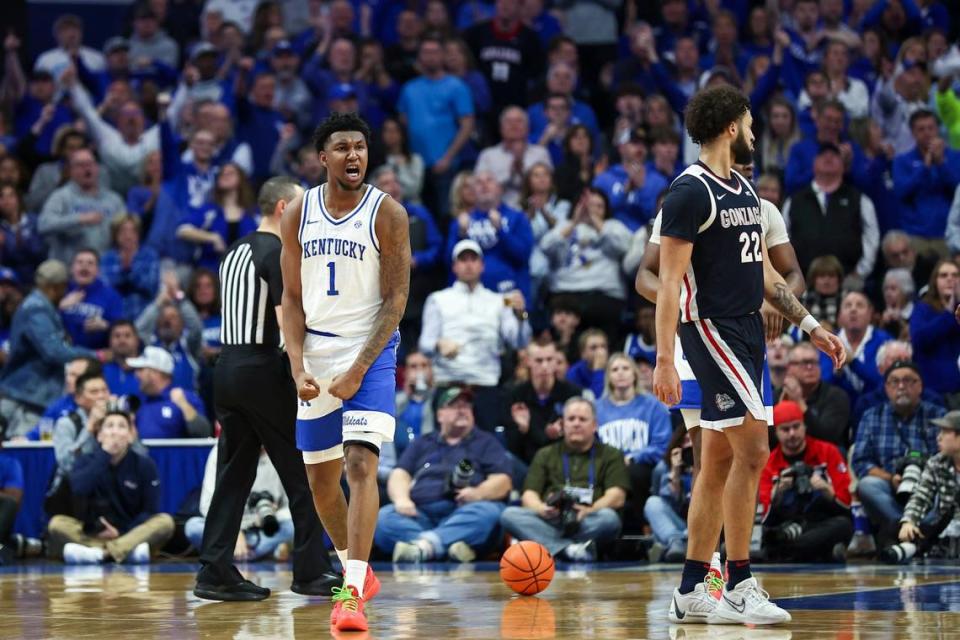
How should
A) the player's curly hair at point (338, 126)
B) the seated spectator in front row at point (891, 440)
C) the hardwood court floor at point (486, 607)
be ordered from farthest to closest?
the seated spectator in front row at point (891, 440) → the player's curly hair at point (338, 126) → the hardwood court floor at point (486, 607)

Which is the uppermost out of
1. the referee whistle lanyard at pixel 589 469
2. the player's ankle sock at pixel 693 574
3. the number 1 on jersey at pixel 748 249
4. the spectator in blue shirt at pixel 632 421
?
the number 1 on jersey at pixel 748 249

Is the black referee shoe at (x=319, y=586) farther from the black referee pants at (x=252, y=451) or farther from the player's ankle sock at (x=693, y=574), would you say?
the player's ankle sock at (x=693, y=574)

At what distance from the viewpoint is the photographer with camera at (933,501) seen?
11.6m

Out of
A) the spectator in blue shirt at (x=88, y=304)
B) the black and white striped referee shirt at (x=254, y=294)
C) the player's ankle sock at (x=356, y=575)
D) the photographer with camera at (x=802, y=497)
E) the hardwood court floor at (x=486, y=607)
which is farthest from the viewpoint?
the spectator in blue shirt at (x=88, y=304)

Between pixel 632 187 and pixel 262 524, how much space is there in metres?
5.40

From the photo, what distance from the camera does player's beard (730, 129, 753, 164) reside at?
7549mm

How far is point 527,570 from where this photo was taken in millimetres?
9031

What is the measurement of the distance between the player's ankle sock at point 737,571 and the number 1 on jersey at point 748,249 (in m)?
1.39

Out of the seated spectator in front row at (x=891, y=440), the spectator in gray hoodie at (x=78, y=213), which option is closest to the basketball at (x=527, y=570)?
the seated spectator in front row at (x=891, y=440)

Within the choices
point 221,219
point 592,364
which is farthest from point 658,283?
point 221,219

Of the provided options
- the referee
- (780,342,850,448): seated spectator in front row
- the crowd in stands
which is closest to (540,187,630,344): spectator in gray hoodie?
the crowd in stands

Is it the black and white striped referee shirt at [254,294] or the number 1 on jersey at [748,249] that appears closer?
the number 1 on jersey at [748,249]

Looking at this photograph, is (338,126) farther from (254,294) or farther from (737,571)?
(737,571)

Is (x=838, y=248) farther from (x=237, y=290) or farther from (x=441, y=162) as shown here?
(x=237, y=290)
